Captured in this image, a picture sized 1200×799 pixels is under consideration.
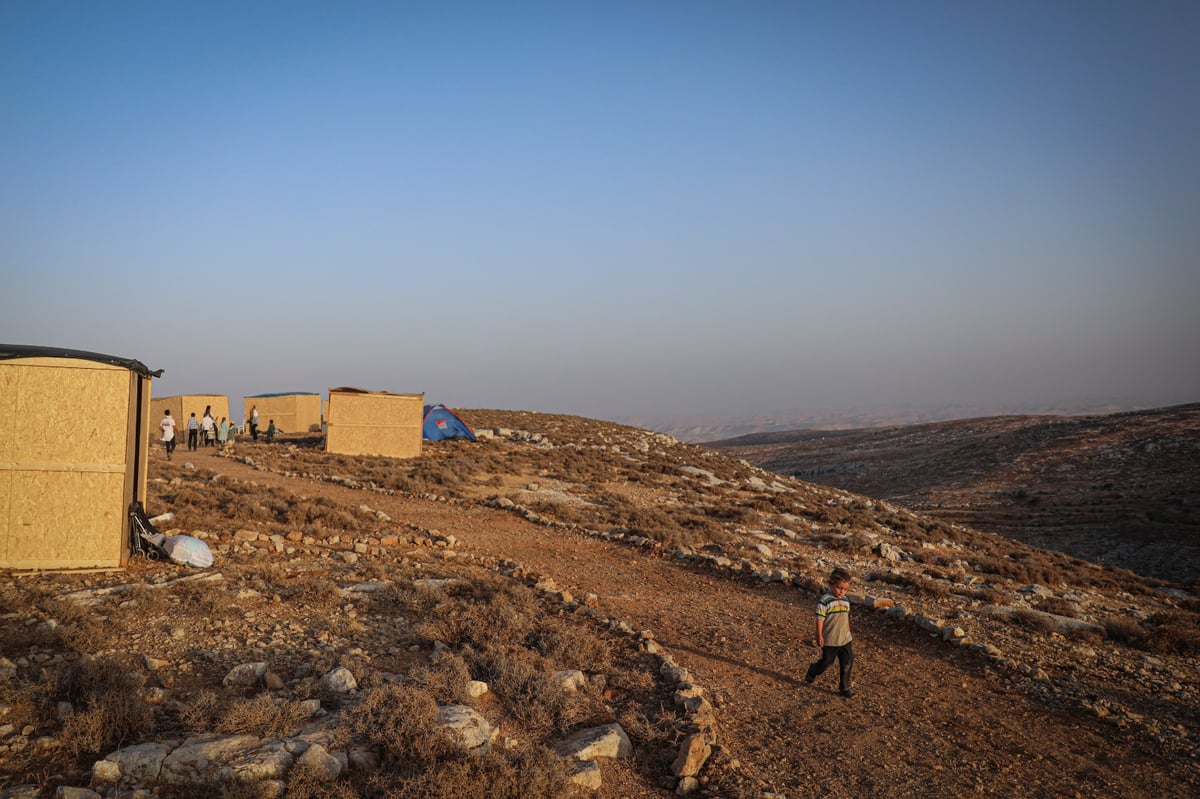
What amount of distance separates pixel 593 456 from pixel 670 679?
80.5 feet

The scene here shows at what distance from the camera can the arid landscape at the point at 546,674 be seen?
16.9 ft

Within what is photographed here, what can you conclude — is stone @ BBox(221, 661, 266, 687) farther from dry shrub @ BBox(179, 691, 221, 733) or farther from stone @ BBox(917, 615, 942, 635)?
stone @ BBox(917, 615, 942, 635)

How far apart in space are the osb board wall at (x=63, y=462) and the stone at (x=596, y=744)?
7.42m

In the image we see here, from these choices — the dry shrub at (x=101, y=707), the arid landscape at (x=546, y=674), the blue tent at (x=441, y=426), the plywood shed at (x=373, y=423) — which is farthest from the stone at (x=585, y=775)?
the blue tent at (x=441, y=426)

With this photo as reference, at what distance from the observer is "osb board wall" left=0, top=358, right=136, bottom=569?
9203 millimetres

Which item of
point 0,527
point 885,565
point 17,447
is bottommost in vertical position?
point 885,565

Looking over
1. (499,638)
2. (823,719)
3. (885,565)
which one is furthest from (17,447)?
(885,565)

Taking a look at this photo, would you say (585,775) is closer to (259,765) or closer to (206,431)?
(259,765)

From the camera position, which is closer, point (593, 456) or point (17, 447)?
point (17, 447)

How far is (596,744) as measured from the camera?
584 centimetres

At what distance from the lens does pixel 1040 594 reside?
45.4ft

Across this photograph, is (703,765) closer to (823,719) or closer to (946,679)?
(823,719)

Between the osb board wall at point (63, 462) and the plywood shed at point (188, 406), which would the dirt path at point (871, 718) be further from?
the plywood shed at point (188, 406)

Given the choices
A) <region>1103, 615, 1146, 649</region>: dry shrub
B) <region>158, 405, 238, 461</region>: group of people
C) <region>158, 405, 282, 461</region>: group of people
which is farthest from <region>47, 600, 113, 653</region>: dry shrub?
<region>158, 405, 238, 461</region>: group of people
